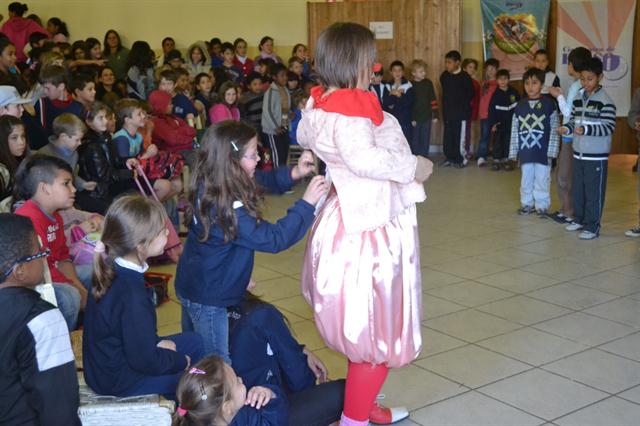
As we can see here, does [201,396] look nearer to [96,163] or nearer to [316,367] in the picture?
[316,367]

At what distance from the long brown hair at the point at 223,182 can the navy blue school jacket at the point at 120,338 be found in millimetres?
361

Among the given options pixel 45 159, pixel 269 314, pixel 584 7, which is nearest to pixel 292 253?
pixel 45 159

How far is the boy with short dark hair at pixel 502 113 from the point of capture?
1002 cm

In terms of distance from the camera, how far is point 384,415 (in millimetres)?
3371

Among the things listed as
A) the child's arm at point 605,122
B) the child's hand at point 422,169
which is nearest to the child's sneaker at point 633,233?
the child's arm at point 605,122

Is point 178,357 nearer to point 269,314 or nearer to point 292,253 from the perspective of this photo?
point 269,314

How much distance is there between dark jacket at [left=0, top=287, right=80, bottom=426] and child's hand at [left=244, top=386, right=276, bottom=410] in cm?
64

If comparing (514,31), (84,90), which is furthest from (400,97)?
(84,90)

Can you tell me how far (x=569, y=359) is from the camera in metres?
4.01

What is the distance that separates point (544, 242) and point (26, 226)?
15.1 feet

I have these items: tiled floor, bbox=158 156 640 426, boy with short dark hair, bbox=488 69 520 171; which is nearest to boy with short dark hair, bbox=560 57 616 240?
tiled floor, bbox=158 156 640 426

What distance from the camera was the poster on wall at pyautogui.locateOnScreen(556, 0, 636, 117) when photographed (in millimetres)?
10031

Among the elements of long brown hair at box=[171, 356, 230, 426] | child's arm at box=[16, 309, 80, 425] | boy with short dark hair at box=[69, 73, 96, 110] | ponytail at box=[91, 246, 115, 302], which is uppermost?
boy with short dark hair at box=[69, 73, 96, 110]

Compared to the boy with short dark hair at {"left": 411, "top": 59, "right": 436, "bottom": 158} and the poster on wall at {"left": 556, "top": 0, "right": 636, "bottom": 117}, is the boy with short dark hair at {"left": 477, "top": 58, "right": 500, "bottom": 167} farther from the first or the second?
the poster on wall at {"left": 556, "top": 0, "right": 636, "bottom": 117}
